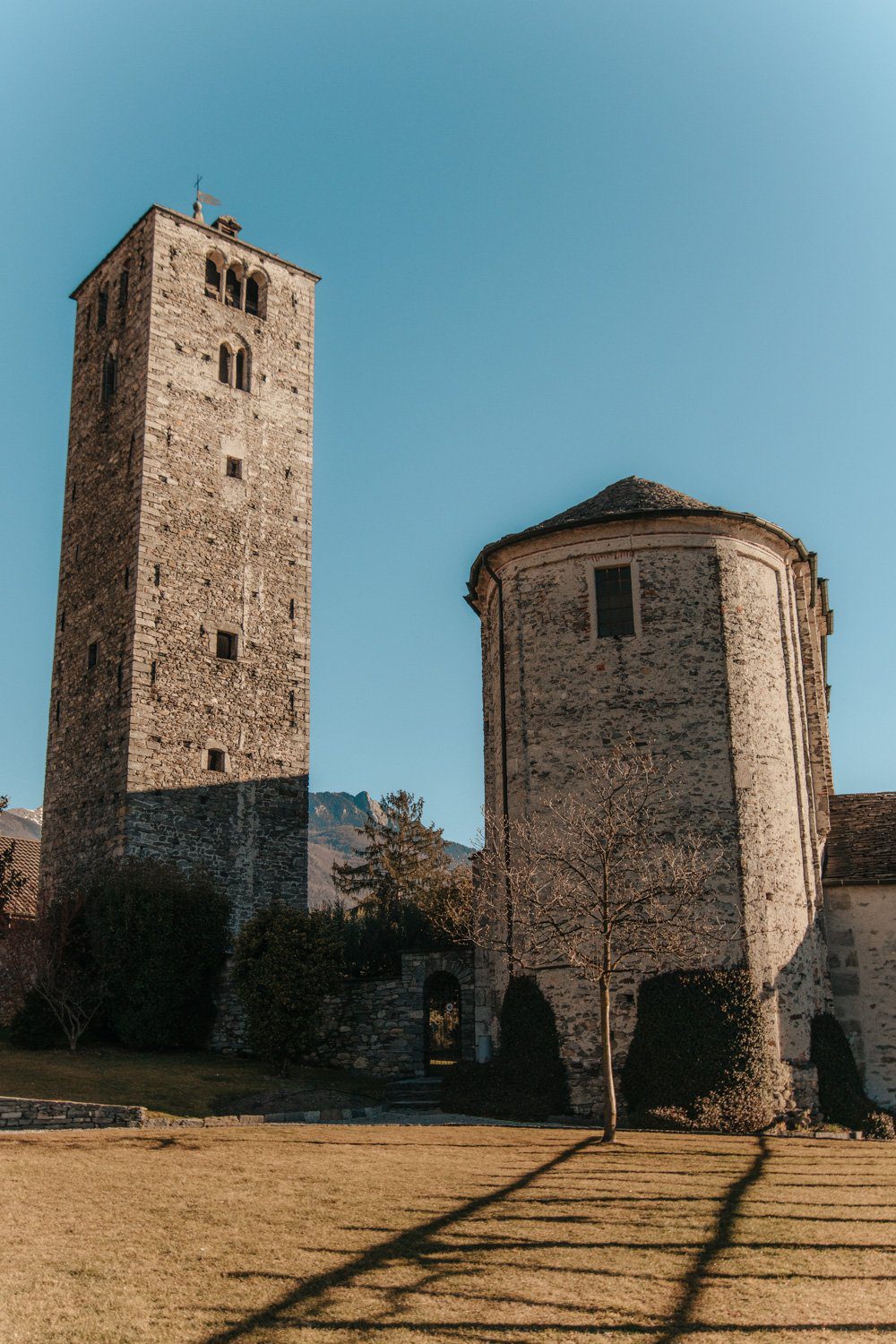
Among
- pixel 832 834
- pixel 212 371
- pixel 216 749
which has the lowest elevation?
pixel 832 834

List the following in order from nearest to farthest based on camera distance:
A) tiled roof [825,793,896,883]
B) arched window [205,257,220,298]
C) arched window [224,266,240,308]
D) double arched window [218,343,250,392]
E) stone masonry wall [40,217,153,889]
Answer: tiled roof [825,793,896,883] < stone masonry wall [40,217,153,889] < double arched window [218,343,250,392] < arched window [205,257,220,298] < arched window [224,266,240,308]

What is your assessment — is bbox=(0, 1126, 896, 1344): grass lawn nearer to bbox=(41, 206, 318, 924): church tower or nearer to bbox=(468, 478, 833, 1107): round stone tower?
bbox=(468, 478, 833, 1107): round stone tower

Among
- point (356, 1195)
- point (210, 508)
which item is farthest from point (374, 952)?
point (356, 1195)

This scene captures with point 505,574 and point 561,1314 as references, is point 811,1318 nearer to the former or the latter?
point 561,1314

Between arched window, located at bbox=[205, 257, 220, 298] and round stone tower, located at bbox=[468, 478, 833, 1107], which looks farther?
Answer: arched window, located at bbox=[205, 257, 220, 298]

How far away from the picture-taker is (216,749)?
109 ft

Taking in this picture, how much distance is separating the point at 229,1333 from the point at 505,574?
17847 mm

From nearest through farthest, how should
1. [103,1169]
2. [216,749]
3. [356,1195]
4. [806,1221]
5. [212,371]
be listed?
[806,1221] < [356,1195] < [103,1169] < [216,749] < [212,371]

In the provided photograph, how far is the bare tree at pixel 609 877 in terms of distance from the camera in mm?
18531

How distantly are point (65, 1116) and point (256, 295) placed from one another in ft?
97.9

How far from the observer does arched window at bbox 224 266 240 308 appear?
38.3 m

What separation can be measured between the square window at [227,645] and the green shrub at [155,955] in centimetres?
805

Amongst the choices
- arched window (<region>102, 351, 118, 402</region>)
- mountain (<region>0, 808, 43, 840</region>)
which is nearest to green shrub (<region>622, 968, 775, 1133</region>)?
arched window (<region>102, 351, 118, 402</region>)

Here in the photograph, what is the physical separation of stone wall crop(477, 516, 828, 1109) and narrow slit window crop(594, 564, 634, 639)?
0.16 metres
